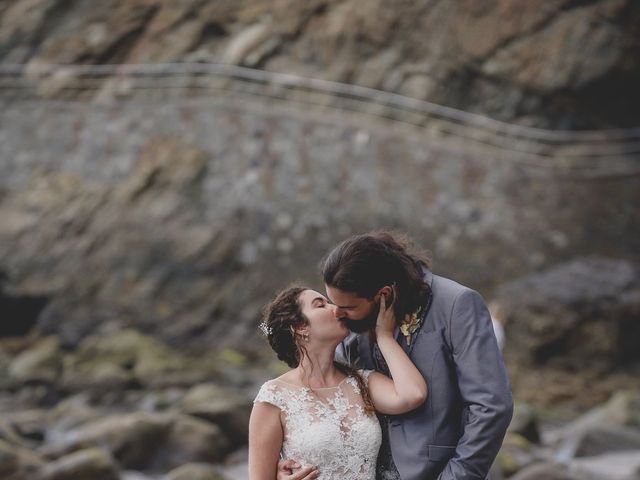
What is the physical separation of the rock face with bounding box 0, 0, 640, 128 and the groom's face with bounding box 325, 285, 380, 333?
38.4ft

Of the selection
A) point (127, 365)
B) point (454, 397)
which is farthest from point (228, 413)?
point (454, 397)

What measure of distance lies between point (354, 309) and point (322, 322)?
19 centimetres

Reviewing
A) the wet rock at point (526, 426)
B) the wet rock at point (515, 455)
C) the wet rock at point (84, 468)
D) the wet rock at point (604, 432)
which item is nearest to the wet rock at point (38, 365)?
the wet rock at point (84, 468)

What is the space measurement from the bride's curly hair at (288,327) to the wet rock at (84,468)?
408 cm

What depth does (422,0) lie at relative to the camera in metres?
14.9

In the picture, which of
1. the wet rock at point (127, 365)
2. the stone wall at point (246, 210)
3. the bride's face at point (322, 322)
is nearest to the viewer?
the bride's face at point (322, 322)

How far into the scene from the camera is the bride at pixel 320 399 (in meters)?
3.07

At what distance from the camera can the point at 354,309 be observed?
3.03 meters

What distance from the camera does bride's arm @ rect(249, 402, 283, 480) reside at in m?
3.06

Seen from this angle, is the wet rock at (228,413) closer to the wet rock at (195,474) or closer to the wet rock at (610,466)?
the wet rock at (195,474)

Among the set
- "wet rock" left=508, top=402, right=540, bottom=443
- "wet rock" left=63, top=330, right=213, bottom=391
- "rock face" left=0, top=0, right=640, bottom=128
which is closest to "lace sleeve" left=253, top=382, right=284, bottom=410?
"wet rock" left=508, top=402, right=540, bottom=443

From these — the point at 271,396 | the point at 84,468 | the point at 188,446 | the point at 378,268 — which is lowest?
the point at 188,446

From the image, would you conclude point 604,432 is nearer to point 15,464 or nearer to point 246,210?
point 15,464

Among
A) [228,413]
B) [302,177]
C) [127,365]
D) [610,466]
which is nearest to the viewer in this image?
[610,466]
